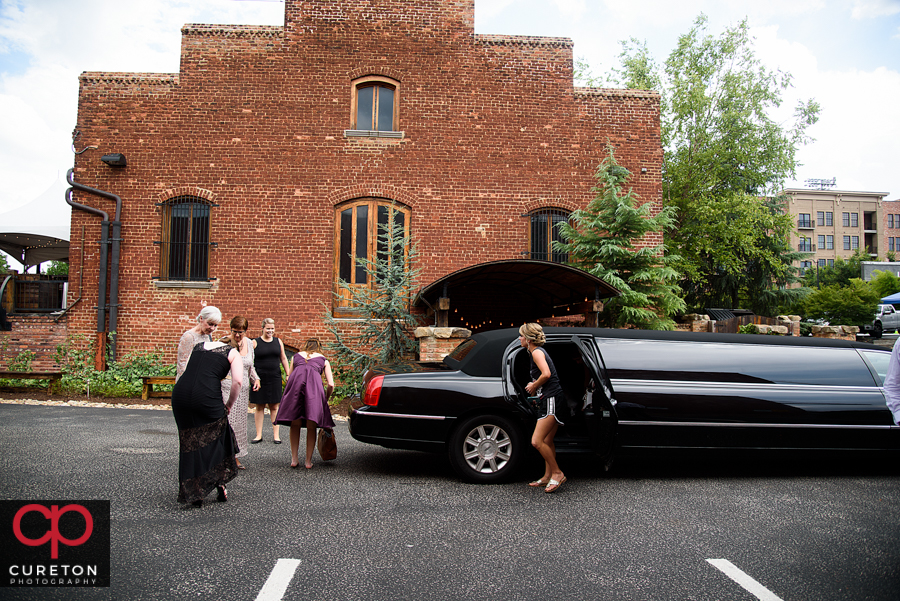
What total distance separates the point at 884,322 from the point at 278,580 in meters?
34.5

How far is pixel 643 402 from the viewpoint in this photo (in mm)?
5453

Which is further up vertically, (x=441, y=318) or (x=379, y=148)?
(x=379, y=148)

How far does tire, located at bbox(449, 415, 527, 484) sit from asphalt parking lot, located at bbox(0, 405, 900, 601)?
0.17 meters

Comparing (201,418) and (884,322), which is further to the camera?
(884,322)

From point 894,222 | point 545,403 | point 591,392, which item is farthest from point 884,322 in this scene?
point 894,222

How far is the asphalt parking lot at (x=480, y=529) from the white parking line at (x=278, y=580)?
0.01 meters

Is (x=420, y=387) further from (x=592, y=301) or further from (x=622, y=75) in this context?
(x=622, y=75)

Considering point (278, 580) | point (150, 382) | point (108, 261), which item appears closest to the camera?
point (278, 580)

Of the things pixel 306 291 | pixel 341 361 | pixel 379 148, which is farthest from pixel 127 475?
pixel 379 148

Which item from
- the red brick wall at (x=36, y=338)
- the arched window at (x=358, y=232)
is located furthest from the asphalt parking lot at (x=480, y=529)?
the red brick wall at (x=36, y=338)

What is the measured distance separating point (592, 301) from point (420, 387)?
575cm

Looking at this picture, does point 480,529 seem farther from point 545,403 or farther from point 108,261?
point 108,261

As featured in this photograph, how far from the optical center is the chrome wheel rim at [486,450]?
5.37m

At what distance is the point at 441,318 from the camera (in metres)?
10.9
